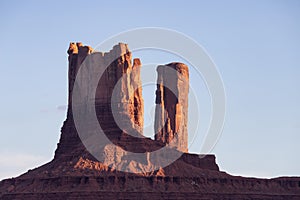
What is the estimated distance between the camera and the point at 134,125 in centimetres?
19325

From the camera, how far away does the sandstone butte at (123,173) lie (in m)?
181

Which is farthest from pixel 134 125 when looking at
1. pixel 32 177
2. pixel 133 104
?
pixel 32 177

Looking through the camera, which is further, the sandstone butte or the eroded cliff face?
the eroded cliff face

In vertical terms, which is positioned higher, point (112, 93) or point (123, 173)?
point (112, 93)

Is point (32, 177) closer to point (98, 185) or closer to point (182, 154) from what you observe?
point (98, 185)

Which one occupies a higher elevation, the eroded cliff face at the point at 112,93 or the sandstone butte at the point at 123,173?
the eroded cliff face at the point at 112,93

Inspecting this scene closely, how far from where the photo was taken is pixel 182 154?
195750 mm

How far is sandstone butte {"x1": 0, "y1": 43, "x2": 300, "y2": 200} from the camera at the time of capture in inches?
7111

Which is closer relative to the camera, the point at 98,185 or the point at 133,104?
the point at 98,185

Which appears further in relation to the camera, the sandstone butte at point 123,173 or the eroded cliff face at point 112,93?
the eroded cliff face at point 112,93

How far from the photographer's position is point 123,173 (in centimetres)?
18325

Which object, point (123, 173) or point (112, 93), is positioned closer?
point (123, 173)

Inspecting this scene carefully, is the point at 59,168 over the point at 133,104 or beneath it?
beneath

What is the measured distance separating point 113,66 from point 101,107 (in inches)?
244
